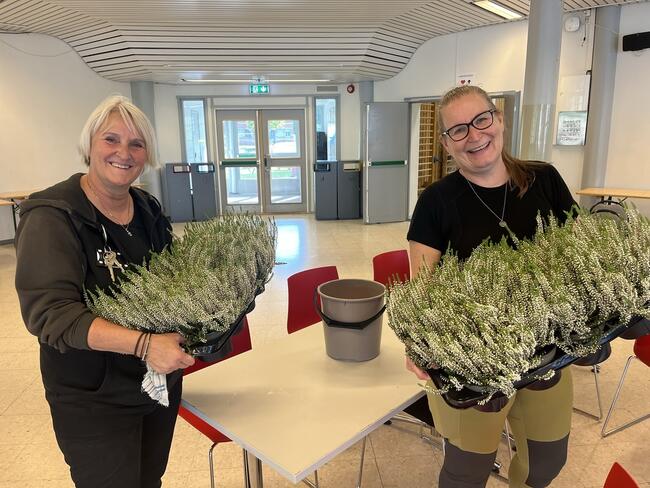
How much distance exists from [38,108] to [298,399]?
8070mm

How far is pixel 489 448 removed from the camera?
4.62 ft

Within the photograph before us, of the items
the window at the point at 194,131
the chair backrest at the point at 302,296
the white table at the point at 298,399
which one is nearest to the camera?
the white table at the point at 298,399

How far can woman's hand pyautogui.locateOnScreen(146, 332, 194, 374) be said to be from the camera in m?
1.14

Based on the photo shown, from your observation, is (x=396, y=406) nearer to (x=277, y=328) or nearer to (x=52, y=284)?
(x=52, y=284)

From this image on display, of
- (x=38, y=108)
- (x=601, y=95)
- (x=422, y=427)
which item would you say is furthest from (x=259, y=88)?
(x=422, y=427)

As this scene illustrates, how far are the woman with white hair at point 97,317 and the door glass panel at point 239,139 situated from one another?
8.52 meters

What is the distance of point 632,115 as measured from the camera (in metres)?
5.86

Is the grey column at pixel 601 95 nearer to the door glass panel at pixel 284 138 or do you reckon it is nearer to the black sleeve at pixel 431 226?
the black sleeve at pixel 431 226

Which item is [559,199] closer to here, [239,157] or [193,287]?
[193,287]

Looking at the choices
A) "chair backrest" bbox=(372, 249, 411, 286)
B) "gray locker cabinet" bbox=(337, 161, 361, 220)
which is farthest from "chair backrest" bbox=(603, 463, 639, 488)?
"gray locker cabinet" bbox=(337, 161, 361, 220)

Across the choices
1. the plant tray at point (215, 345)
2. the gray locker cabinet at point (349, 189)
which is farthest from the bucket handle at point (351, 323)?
the gray locker cabinet at point (349, 189)

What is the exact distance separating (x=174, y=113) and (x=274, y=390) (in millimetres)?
8932

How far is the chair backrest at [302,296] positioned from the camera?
2.48m

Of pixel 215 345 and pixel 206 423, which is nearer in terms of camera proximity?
pixel 215 345
